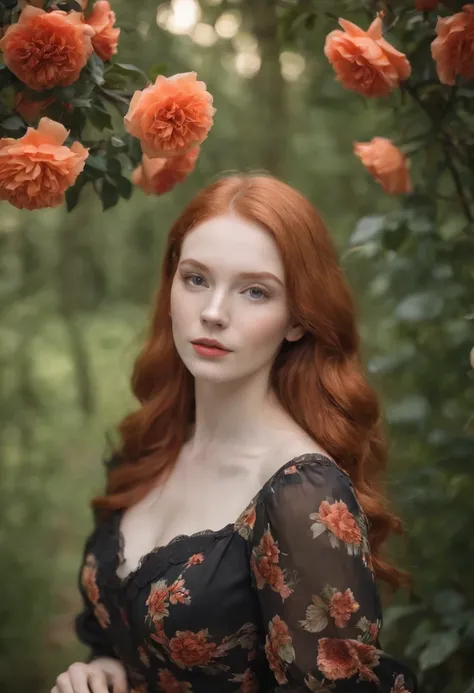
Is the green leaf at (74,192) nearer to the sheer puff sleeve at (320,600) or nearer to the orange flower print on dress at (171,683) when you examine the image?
the sheer puff sleeve at (320,600)

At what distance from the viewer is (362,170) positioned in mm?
2396

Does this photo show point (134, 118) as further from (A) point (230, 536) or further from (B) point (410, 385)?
(B) point (410, 385)

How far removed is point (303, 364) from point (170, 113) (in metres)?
0.43

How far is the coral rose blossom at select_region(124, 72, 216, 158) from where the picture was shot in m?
1.27

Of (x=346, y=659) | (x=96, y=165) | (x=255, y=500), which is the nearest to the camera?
(x=346, y=659)

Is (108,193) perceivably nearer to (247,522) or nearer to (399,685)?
(247,522)

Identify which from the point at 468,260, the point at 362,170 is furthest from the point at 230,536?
the point at 362,170

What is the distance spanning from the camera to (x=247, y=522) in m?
1.29

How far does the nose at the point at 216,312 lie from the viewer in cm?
130

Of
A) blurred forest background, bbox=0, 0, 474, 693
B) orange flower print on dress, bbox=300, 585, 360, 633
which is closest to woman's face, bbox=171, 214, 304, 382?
orange flower print on dress, bbox=300, 585, 360, 633

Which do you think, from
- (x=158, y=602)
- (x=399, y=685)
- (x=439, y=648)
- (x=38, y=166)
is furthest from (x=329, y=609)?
(x=38, y=166)

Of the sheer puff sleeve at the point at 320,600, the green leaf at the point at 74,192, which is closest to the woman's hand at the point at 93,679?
the sheer puff sleeve at the point at 320,600

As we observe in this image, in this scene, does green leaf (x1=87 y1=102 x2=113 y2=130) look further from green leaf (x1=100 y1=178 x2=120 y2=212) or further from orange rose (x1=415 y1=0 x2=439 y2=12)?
orange rose (x1=415 y1=0 x2=439 y2=12)

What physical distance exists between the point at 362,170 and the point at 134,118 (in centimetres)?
121
